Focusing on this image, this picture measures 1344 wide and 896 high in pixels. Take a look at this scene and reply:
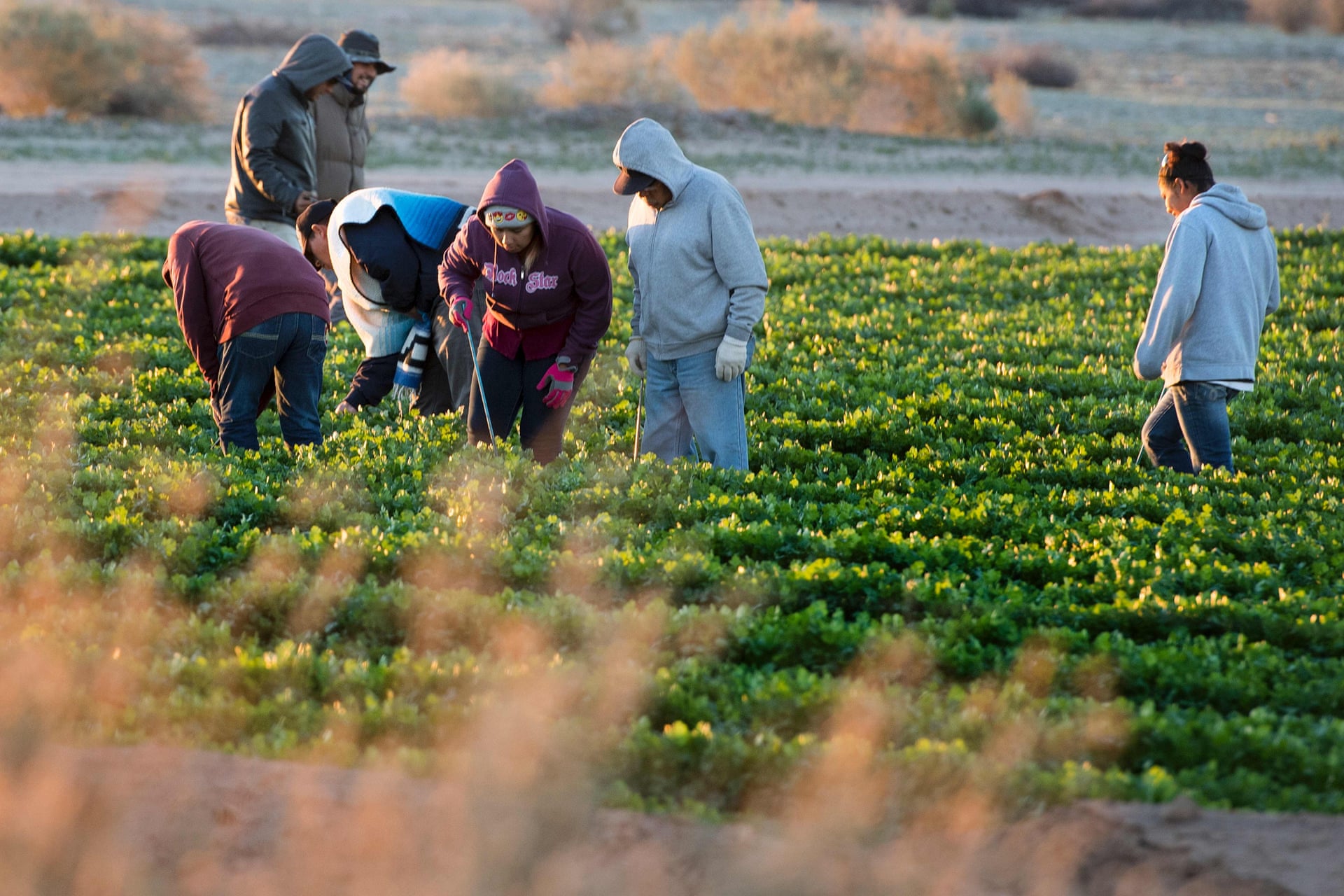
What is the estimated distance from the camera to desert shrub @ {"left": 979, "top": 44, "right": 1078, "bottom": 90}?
5203 cm

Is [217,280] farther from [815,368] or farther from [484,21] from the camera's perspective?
[484,21]

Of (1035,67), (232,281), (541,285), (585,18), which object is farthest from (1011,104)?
(232,281)

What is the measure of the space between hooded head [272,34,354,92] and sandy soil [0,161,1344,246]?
9099 millimetres

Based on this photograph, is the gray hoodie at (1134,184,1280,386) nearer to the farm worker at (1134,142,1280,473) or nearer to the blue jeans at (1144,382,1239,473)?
the farm worker at (1134,142,1280,473)

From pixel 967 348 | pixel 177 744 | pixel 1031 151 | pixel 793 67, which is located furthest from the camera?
pixel 793 67

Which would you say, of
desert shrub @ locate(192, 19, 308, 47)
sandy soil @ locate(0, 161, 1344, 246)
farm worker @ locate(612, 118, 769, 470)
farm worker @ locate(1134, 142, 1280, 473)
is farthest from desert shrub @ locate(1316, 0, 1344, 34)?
farm worker @ locate(612, 118, 769, 470)

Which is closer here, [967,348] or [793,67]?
[967,348]

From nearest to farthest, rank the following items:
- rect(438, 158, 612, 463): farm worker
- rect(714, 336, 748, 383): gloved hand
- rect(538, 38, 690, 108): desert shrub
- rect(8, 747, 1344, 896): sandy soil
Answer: rect(8, 747, 1344, 896): sandy soil < rect(438, 158, 612, 463): farm worker < rect(714, 336, 748, 383): gloved hand < rect(538, 38, 690, 108): desert shrub

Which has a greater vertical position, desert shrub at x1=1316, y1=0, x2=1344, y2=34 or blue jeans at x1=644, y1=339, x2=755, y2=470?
desert shrub at x1=1316, y1=0, x2=1344, y2=34

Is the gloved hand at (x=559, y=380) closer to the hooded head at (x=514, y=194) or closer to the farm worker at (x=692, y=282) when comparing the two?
the farm worker at (x=692, y=282)

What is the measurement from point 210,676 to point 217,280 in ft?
9.26

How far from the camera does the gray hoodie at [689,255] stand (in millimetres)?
6289

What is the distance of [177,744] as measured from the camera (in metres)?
4.09

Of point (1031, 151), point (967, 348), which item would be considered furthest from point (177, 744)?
point (1031, 151)
